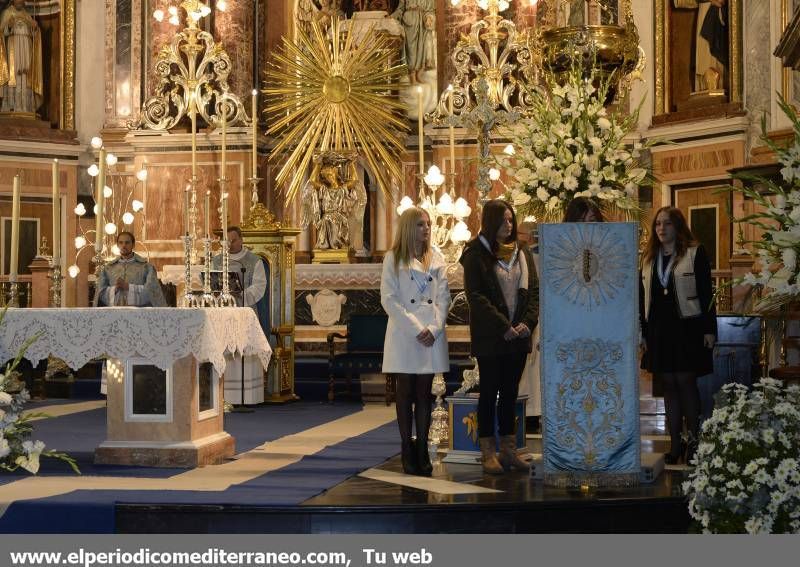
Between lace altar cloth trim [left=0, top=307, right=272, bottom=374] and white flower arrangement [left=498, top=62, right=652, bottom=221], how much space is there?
2.12m

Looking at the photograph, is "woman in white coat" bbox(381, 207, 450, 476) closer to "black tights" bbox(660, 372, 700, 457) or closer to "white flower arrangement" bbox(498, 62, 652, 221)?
"white flower arrangement" bbox(498, 62, 652, 221)

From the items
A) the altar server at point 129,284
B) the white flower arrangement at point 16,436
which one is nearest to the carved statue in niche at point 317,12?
the altar server at point 129,284

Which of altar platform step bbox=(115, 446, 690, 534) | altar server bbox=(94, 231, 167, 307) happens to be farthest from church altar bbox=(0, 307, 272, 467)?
altar server bbox=(94, 231, 167, 307)

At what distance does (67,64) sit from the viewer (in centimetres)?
1631

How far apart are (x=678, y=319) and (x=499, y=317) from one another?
1170 mm

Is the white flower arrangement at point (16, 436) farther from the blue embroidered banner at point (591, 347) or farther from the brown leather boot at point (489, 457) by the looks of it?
the blue embroidered banner at point (591, 347)

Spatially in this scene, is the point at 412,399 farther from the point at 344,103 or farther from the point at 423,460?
the point at 344,103

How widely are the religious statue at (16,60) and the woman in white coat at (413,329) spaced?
993 cm

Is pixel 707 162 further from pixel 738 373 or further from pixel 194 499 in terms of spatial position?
pixel 194 499

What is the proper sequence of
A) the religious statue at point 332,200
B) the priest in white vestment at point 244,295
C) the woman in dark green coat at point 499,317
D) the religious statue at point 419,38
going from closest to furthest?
the woman in dark green coat at point 499,317 < the priest in white vestment at point 244,295 < the religious statue at point 332,200 < the religious statue at point 419,38

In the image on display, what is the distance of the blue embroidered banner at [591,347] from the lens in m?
6.79

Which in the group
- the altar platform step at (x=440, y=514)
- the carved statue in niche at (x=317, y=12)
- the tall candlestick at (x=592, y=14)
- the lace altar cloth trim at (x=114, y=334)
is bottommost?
the altar platform step at (x=440, y=514)

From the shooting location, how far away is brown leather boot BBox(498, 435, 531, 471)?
7.58 m

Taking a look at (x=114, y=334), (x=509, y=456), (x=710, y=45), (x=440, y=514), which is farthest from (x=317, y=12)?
(x=440, y=514)
